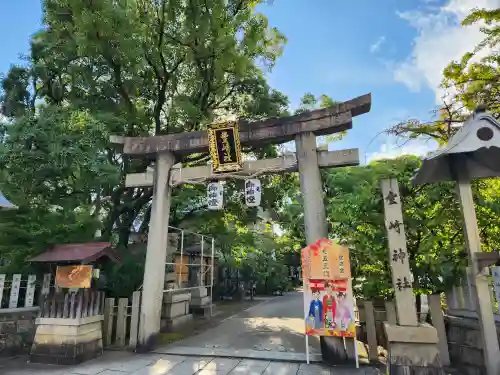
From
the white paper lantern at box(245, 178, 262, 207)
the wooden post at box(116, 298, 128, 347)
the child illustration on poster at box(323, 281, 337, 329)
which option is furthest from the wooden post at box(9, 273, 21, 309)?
the child illustration on poster at box(323, 281, 337, 329)

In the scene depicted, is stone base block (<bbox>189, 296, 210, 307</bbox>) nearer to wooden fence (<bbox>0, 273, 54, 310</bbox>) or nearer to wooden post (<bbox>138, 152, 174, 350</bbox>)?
wooden post (<bbox>138, 152, 174, 350</bbox>)

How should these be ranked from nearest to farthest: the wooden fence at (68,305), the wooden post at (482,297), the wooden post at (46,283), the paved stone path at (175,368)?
the wooden post at (482,297) → the paved stone path at (175,368) → the wooden fence at (68,305) → the wooden post at (46,283)

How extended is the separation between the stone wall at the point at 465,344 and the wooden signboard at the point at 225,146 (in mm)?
5920

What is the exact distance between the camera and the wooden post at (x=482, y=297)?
16.0 feet

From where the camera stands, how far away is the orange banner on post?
727cm

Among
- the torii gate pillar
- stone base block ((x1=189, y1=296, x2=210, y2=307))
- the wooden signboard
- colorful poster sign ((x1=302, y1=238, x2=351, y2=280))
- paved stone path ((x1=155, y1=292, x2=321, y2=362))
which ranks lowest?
paved stone path ((x1=155, y1=292, x2=321, y2=362))

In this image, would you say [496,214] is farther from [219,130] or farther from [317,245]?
[219,130]

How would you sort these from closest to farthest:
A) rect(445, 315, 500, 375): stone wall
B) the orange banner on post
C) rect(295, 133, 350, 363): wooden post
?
rect(445, 315, 500, 375): stone wall → rect(295, 133, 350, 363): wooden post → the orange banner on post

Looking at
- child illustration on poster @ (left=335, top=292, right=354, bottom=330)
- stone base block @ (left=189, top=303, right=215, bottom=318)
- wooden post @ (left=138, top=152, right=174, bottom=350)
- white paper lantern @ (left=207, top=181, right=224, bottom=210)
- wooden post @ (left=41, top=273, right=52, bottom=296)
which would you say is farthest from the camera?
stone base block @ (left=189, top=303, right=215, bottom=318)

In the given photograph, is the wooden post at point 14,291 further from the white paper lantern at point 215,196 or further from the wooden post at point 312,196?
the wooden post at point 312,196

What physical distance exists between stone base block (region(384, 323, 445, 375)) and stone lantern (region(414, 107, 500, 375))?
73 centimetres

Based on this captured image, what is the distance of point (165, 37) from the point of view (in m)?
12.0

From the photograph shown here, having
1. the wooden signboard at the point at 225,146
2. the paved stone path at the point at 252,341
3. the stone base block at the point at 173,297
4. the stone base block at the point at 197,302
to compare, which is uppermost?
the wooden signboard at the point at 225,146

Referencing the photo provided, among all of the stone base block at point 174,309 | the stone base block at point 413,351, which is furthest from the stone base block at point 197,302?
the stone base block at point 413,351
